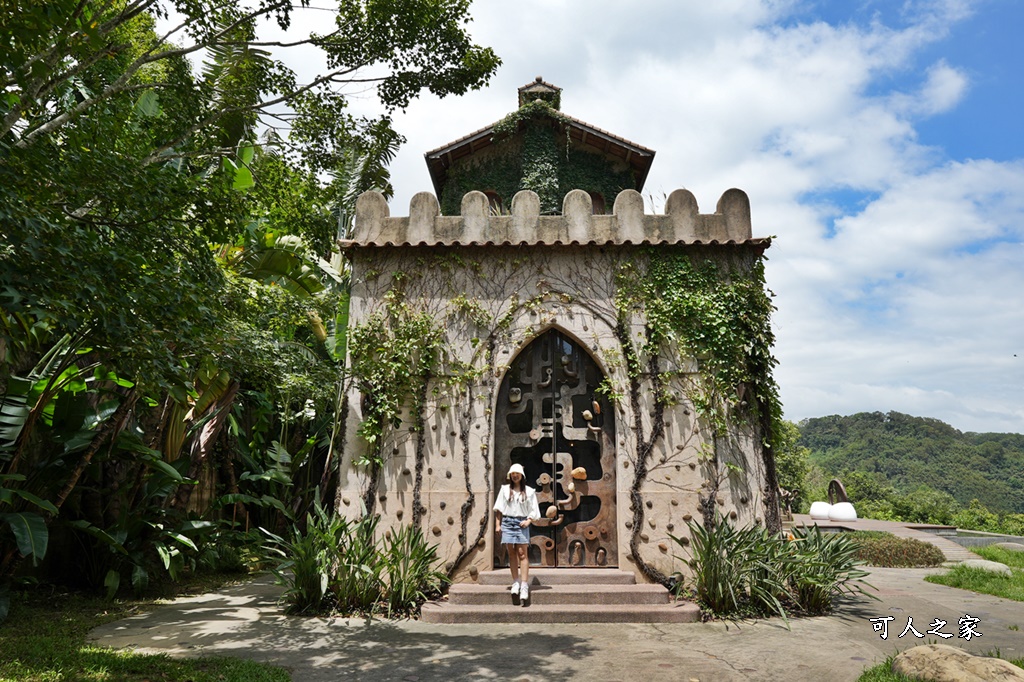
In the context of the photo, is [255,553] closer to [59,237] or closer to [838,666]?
[59,237]

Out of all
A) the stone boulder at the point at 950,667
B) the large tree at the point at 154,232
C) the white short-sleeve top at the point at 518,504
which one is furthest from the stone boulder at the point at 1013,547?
the large tree at the point at 154,232

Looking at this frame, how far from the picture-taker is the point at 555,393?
866cm

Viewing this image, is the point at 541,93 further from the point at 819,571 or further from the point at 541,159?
the point at 819,571

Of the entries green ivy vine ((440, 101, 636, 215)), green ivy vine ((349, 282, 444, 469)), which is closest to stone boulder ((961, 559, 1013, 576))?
green ivy vine ((349, 282, 444, 469))

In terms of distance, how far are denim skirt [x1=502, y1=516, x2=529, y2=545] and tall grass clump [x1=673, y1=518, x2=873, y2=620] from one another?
1.98 meters

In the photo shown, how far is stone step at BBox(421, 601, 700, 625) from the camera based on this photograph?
708cm

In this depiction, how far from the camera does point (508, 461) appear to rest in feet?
28.1

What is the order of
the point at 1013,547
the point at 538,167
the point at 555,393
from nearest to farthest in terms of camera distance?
the point at 555,393, the point at 1013,547, the point at 538,167

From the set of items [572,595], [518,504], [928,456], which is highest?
[928,456]

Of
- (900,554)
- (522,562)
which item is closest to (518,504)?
(522,562)

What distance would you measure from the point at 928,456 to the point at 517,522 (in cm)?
6297

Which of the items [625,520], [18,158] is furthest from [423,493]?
[18,158]

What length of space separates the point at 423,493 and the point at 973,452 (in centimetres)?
6481

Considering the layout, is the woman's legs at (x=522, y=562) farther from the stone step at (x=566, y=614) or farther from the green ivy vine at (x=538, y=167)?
the green ivy vine at (x=538, y=167)
